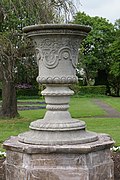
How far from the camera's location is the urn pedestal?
5.95 metres

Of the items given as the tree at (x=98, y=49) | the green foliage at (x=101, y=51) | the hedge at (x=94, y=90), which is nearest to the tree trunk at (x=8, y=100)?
the hedge at (x=94, y=90)

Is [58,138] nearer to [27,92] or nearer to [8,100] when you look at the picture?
[8,100]

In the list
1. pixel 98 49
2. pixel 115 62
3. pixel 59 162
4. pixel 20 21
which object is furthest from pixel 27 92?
pixel 59 162

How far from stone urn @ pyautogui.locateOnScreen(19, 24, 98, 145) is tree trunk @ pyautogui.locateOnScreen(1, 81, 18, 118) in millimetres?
10851

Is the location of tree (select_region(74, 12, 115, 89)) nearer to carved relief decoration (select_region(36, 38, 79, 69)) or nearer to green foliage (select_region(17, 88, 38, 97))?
green foliage (select_region(17, 88, 38, 97))

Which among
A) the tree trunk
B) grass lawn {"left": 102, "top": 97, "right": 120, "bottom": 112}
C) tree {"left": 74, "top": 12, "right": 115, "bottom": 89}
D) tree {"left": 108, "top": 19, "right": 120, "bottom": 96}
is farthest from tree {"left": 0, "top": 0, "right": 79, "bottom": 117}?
tree {"left": 74, "top": 12, "right": 115, "bottom": 89}

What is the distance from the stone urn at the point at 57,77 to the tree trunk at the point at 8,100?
10.9 meters

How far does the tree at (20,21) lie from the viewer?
48.0ft

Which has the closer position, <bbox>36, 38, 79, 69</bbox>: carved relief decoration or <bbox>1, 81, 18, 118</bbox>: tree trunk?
<bbox>36, 38, 79, 69</bbox>: carved relief decoration

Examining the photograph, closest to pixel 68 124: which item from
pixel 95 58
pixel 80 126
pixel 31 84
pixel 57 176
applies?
pixel 80 126

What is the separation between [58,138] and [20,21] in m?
9.75

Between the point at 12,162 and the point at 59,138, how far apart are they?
798 millimetres

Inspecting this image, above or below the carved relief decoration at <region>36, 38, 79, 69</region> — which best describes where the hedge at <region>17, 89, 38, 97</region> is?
below

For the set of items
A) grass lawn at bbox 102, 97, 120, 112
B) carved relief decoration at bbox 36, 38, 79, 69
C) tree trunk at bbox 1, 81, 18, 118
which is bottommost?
grass lawn at bbox 102, 97, 120, 112
